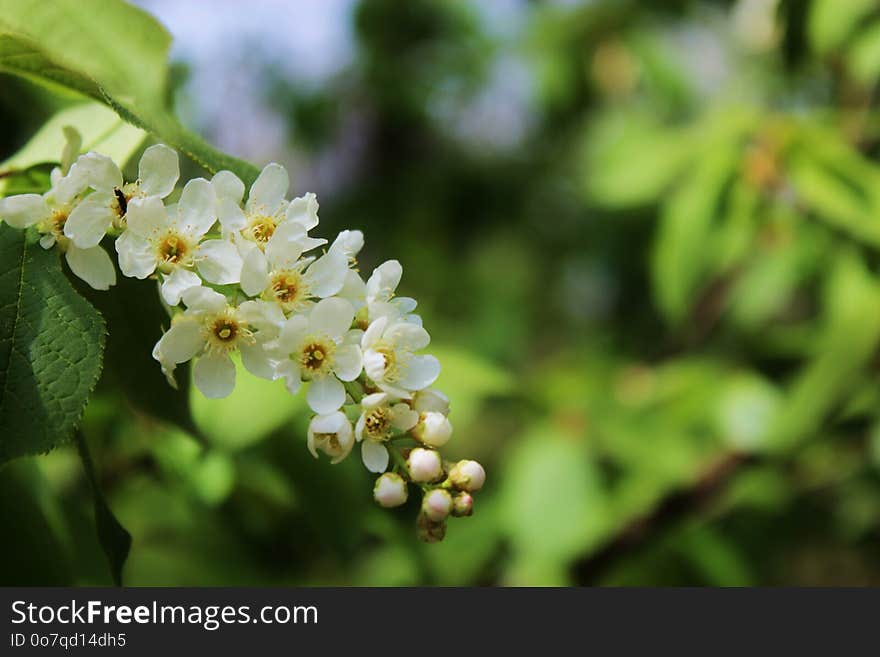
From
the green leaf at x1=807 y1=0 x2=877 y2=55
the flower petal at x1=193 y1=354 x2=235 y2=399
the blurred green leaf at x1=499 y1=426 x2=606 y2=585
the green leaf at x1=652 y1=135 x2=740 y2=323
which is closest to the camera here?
the flower petal at x1=193 y1=354 x2=235 y2=399

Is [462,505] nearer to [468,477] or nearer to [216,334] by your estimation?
[468,477]

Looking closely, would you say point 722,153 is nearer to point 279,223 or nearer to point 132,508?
point 279,223

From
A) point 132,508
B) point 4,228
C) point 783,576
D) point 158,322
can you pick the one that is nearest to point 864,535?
point 783,576

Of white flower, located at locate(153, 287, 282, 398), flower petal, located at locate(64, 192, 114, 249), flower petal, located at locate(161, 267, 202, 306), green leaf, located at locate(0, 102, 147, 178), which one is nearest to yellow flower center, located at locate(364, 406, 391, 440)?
white flower, located at locate(153, 287, 282, 398)

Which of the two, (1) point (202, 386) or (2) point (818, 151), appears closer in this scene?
(1) point (202, 386)

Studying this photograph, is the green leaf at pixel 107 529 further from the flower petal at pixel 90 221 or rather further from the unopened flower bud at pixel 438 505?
the unopened flower bud at pixel 438 505

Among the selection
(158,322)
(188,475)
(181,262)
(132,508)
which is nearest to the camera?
(181,262)

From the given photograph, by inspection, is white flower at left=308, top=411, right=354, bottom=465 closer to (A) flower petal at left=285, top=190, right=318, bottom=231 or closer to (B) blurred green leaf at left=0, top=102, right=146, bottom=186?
(A) flower petal at left=285, top=190, right=318, bottom=231
